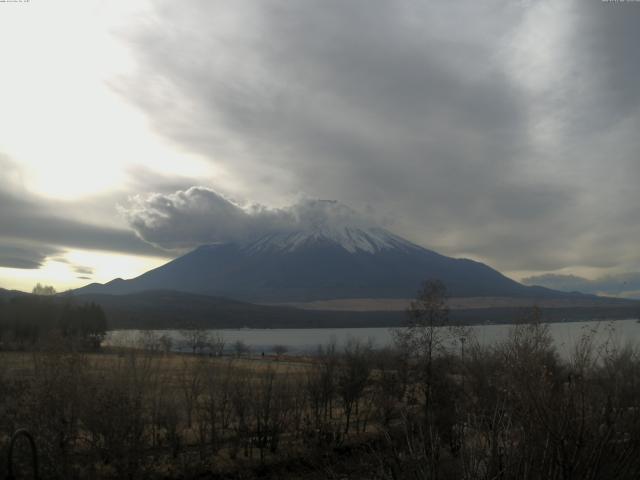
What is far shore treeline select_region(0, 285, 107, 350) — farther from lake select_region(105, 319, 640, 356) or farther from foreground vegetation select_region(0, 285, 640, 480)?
foreground vegetation select_region(0, 285, 640, 480)

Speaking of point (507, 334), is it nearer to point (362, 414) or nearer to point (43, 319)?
point (362, 414)

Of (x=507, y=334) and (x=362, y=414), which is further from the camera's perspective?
(x=362, y=414)

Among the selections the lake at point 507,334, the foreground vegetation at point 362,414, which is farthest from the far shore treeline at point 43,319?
the foreground vegetation at point 362,414

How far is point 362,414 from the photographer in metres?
35.2

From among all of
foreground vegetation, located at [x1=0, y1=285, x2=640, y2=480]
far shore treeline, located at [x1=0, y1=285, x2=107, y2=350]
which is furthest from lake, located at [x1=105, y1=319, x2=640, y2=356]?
far shore treeline, located at [x1=0, y1=285, x2=107, y2=350]

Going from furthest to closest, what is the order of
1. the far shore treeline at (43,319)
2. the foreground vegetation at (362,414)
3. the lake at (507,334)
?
1. the far shore treeline at (43,319)
2. the lake at (507,334)
3. the foreground vegetation at (362,414)

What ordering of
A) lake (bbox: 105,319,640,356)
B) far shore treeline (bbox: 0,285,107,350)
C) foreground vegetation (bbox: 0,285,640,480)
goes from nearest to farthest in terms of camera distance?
foreground vegetation (bbox: 0,285,640,480)
lake (bbox: 105,319,640,356)
far shore treeline (bbox: 0,285,107,350)

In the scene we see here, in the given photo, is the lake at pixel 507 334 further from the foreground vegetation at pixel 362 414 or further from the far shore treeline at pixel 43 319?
the far shore treeline at pixel 43 319

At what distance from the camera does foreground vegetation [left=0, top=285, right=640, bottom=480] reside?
6.86 m

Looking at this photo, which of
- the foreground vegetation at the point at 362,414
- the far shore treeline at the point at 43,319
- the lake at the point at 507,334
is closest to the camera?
the foreground vegetation at the point at 362,414

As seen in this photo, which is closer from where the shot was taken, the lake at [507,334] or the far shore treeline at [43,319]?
the lake at [507,334]

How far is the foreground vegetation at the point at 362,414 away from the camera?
6.86 metres

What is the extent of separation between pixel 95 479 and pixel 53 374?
348cm

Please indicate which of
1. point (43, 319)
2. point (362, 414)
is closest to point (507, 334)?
point (362, 414)
